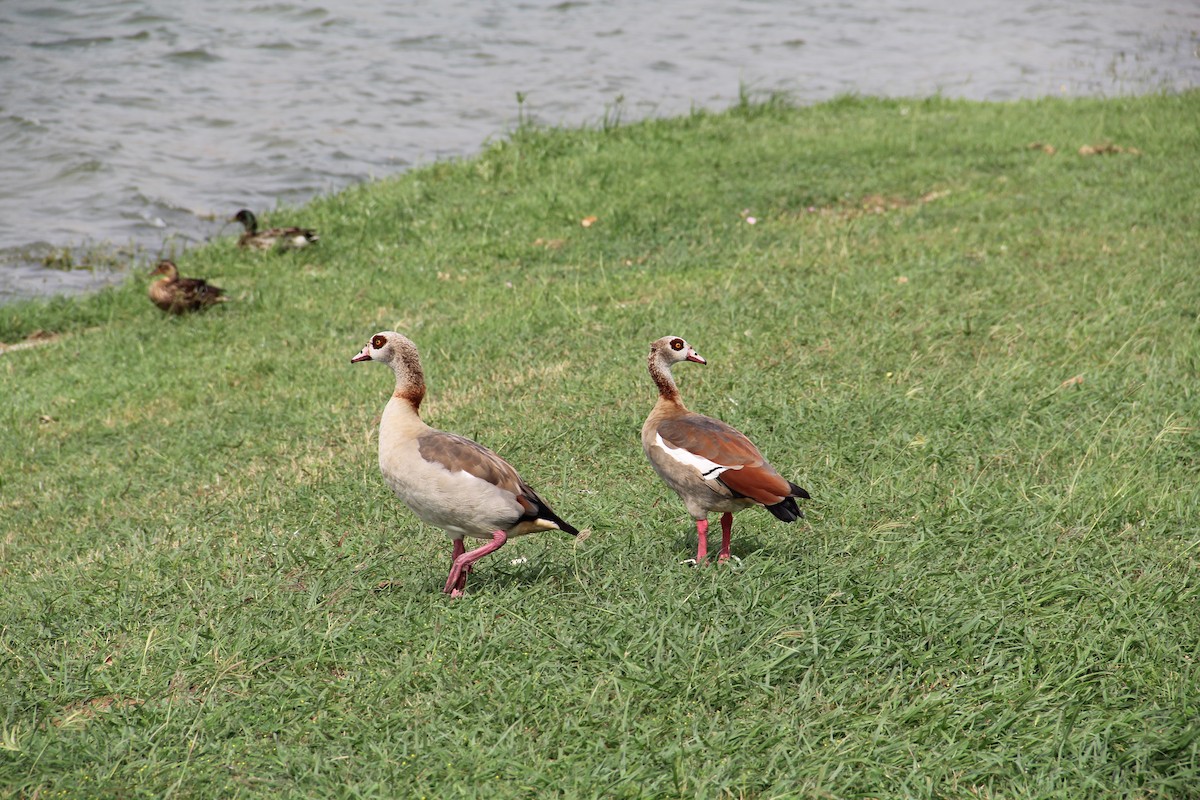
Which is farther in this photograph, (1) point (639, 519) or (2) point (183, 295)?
(2) point (183, 295)

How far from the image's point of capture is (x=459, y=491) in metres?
4.87

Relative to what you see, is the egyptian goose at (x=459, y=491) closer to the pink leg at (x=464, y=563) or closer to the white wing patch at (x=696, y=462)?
the pink leg at (x=464, y=563)

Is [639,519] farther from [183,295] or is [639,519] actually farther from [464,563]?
[183,295]

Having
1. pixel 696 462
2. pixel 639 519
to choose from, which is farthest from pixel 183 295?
pixel 696 462

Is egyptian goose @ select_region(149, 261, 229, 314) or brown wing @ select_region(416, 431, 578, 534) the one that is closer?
brown wing @ select_region(416, 431, 578, 534)

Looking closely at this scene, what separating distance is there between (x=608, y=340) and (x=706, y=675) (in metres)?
4.86

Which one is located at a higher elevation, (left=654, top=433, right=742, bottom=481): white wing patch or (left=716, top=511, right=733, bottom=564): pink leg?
(left=654, top=433, right=742, bottom=481): white wing patch

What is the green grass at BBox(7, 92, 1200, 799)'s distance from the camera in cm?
404

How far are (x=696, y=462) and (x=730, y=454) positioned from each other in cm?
16

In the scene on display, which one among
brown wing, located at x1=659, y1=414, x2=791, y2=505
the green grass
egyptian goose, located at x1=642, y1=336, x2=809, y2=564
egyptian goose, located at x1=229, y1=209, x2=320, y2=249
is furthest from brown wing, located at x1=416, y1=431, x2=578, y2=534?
egyptian goose, located at x1=229, y1=209, x2=320, y2=249

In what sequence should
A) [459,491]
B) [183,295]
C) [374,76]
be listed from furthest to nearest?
[374,76]
[183,295]
[459,491]

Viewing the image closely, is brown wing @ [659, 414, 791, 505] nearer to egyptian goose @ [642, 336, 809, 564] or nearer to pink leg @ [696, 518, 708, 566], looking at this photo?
egyptian goose @ [642, 336, 809, 564]

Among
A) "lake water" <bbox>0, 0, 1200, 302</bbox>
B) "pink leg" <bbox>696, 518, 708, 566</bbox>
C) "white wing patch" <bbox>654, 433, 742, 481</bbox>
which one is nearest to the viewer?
"white wing patch" <bbox>654, 433, 742, 481</bbox>

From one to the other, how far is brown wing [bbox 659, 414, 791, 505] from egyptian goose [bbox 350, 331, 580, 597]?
0.68 meters
